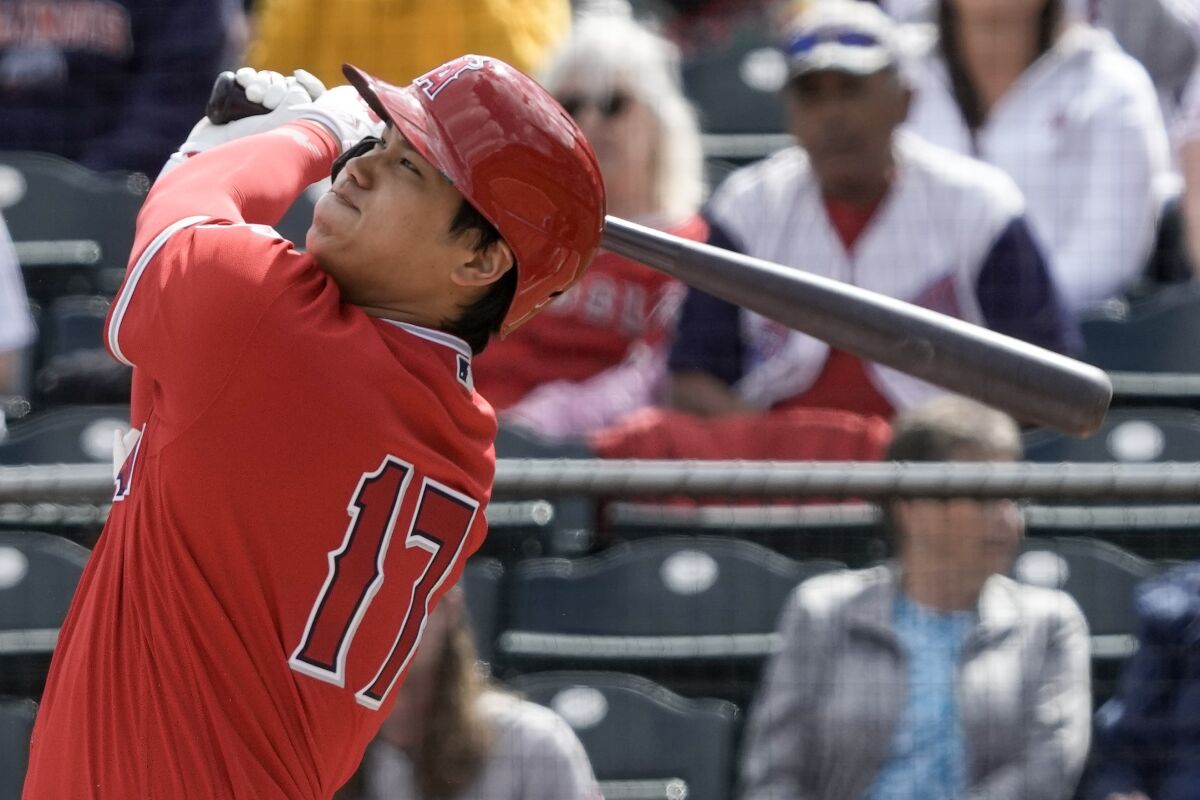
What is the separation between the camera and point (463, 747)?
2641 mm

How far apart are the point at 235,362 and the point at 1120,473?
4.69 feet

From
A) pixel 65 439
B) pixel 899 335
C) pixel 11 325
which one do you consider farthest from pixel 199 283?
pixel 11 325

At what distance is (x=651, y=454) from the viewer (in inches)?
134

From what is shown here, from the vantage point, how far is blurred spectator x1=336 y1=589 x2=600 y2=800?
103 inches

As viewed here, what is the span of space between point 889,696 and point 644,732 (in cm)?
40

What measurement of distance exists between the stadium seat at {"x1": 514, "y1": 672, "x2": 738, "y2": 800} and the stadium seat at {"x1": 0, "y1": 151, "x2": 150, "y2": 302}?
70.6 inches

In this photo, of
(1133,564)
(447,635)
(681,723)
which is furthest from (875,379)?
(447,635)

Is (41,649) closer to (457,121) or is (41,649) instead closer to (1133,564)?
(457,121)

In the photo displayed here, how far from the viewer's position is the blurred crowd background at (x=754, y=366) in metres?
2.70

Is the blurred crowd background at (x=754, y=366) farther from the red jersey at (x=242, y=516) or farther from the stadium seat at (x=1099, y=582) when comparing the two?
the red jersey at (x=242, y=516)

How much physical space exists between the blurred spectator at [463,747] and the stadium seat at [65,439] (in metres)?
1.18

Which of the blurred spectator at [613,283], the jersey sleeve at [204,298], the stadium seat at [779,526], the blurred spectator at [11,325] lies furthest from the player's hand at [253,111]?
the blurred spectator at [11,325]

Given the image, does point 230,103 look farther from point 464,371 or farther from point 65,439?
point 65,439

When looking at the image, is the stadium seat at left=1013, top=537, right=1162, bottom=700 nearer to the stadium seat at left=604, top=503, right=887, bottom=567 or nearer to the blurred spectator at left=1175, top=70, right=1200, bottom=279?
the stadium seat at left=604, top=503, right=887, bottom=567
